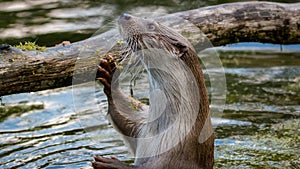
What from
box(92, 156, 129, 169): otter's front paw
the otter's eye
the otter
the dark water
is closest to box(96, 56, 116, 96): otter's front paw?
the otter

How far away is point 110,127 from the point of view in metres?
6.83

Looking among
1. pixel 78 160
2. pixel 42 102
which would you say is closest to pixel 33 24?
pixel 42 102

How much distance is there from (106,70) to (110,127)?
2.07 m

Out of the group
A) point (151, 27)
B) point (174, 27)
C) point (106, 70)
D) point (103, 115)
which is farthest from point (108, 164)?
point (103, 115)

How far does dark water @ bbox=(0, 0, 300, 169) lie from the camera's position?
19.7 ft

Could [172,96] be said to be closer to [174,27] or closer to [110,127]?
[174,27]

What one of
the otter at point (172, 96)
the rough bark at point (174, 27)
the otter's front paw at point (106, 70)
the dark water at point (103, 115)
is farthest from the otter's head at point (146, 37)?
the dark water at point (103, 115)

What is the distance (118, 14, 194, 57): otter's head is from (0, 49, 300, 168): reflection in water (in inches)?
64.3

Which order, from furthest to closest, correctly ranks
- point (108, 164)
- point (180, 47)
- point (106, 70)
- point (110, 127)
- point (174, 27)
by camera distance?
point (110, 127) < point (174, 27) < point (106, 70) < point (180, 47) < point (108, 164)

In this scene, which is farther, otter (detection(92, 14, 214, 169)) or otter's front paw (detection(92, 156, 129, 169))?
otter (detection(92, 14, 214, 169))

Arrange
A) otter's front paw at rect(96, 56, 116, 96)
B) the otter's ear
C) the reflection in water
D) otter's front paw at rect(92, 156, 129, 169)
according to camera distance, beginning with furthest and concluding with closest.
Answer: the reflection in water → otter's front paw at rect(96, 56, 116, 96) → the otter's ear → otter's front paw at rect(92, 156, 129, 169)

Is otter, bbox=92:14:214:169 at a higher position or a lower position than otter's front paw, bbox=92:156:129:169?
→ higher

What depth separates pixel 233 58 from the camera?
9055 mm

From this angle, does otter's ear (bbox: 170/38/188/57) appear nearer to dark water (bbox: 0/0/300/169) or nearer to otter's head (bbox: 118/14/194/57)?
otter's head (bbox: 118/14/194/57)
